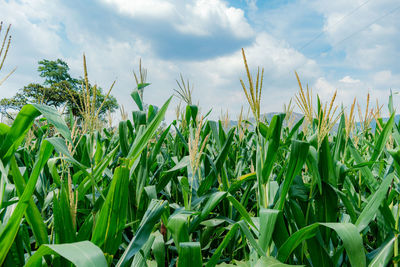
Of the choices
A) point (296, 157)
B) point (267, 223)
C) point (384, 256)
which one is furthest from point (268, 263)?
point (384, 256)

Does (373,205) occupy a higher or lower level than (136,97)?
lower

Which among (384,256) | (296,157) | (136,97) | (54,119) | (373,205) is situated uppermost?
(136,97)

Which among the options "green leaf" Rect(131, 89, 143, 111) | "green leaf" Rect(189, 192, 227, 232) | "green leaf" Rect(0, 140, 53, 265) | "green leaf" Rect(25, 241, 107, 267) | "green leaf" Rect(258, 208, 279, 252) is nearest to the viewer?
"green leaf" Rect(25, 241, 107, 267)

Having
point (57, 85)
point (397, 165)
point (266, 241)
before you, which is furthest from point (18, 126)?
point (57, 85)

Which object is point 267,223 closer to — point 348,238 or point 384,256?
point 348,238

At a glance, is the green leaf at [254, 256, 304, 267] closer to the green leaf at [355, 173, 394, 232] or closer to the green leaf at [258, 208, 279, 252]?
the green leaf at [258, 208, 279, 252]

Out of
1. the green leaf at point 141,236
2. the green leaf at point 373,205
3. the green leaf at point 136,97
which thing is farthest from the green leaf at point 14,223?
the green leaf at point 373,205

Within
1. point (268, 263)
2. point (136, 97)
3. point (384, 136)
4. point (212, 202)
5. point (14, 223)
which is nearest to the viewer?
point (14, 223)

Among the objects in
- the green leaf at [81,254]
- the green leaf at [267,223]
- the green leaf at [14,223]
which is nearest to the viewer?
the green leaf at [81,254]

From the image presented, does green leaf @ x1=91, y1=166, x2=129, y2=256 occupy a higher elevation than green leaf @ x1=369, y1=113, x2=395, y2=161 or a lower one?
lower

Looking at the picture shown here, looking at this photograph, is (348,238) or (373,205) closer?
(348,238)

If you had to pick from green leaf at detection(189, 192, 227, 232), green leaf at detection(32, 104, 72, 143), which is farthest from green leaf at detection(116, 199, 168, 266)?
green leaf at detection(32, 104, 72, 143)

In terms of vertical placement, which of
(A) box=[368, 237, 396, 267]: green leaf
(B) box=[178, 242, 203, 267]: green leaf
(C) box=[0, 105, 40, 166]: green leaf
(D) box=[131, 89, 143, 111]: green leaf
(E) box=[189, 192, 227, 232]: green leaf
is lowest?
(A) box=[368, 237, 396, 267]: green leaf

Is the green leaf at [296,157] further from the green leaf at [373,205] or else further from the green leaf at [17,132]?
the green leaf at [17,132]
